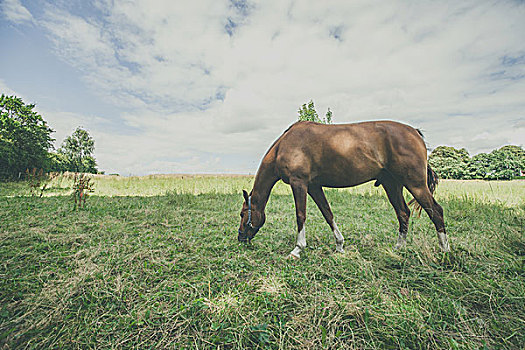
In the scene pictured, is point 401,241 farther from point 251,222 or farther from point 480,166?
point 480,166

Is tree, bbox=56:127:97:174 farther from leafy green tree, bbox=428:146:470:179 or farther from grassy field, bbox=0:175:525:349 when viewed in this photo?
leafy green tree, bbox=428:146:470:179

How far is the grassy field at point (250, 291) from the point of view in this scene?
5.92ft

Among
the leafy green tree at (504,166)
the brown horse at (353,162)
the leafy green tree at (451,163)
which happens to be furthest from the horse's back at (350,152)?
the leafy green tree at (504,166)

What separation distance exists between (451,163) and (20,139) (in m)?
29.5

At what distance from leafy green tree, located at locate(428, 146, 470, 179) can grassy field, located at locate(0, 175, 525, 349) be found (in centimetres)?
1609

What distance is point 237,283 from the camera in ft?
8.77

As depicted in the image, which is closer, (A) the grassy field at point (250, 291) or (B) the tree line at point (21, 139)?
(A) the grassy field at point (250, 291)

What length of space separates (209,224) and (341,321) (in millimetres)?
3856

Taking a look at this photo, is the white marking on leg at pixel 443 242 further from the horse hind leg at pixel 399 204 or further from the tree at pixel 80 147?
the tree at pixel 80 147

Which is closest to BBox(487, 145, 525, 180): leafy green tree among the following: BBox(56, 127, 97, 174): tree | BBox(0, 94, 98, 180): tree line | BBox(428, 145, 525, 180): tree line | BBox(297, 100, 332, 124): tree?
BBox(428, 145, 525, 180): tree line

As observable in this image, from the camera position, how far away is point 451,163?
18500 mm

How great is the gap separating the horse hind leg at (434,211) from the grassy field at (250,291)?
0.16 m

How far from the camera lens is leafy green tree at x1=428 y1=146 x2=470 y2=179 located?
681 inches

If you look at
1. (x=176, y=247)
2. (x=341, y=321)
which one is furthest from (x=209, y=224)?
(x=341, y=321)
